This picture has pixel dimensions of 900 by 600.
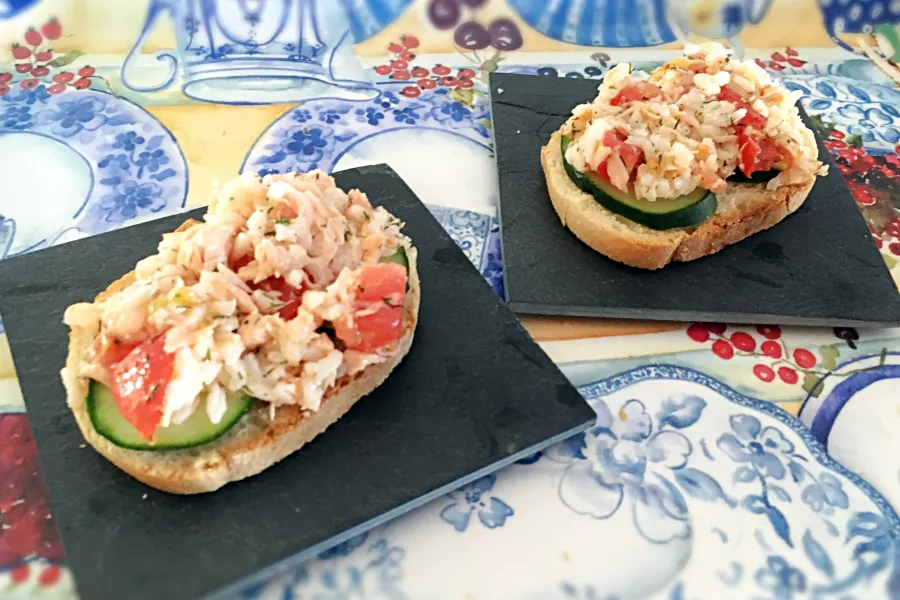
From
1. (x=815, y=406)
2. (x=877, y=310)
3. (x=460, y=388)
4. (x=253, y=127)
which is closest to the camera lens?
(x=460, y=388)

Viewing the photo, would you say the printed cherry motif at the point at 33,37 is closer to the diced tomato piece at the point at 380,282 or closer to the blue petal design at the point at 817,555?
the diced tomato piece at the point at 380,282

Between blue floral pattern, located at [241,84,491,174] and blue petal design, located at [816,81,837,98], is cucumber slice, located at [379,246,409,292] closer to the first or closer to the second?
blue floral pattern, located at [241,84,491,174]

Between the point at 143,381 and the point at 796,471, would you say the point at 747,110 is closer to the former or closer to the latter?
the point at 796,471

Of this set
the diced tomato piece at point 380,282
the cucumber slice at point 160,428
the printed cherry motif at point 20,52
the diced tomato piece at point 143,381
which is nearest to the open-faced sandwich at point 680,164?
the diced tomato piece at point 380,282

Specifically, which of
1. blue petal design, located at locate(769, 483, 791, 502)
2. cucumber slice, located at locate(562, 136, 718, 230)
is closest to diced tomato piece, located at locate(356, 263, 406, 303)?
cucumber slice, located at locate(562, 136, 718, 230)

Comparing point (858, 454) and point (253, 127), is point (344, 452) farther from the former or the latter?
point (253, 127)

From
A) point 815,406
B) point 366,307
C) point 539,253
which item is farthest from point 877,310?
point 366,307
